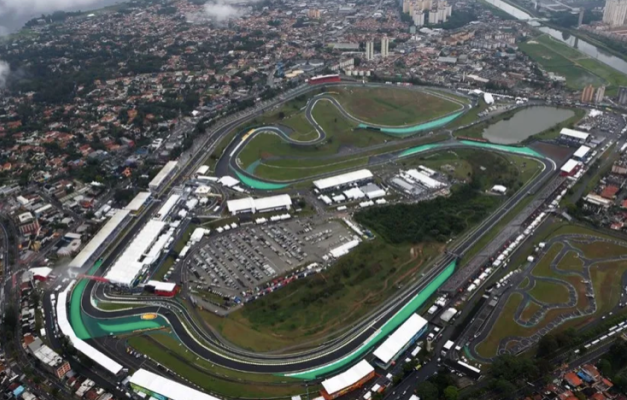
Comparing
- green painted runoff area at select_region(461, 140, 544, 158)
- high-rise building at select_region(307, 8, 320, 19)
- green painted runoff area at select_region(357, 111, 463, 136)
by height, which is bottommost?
green painted runoff area at select_region(461, 140, 544, 158)

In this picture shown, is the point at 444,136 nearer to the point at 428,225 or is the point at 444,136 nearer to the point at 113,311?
the point at 428,225

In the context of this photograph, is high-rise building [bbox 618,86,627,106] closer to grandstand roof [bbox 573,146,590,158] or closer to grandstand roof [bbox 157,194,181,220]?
grandstand roof [bbox 573,146,590,158]

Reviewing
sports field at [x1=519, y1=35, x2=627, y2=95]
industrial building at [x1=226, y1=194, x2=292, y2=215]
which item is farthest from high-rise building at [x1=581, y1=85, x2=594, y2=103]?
industrial building at [x1=226, y1=194, x2=292, y2=215]

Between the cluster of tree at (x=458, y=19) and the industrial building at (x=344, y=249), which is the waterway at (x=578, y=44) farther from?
the industrial building at (x=344, y=249)

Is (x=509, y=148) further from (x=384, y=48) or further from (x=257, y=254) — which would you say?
(x=384, y=48)

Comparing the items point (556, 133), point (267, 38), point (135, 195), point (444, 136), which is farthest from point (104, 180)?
point (267, 38)
